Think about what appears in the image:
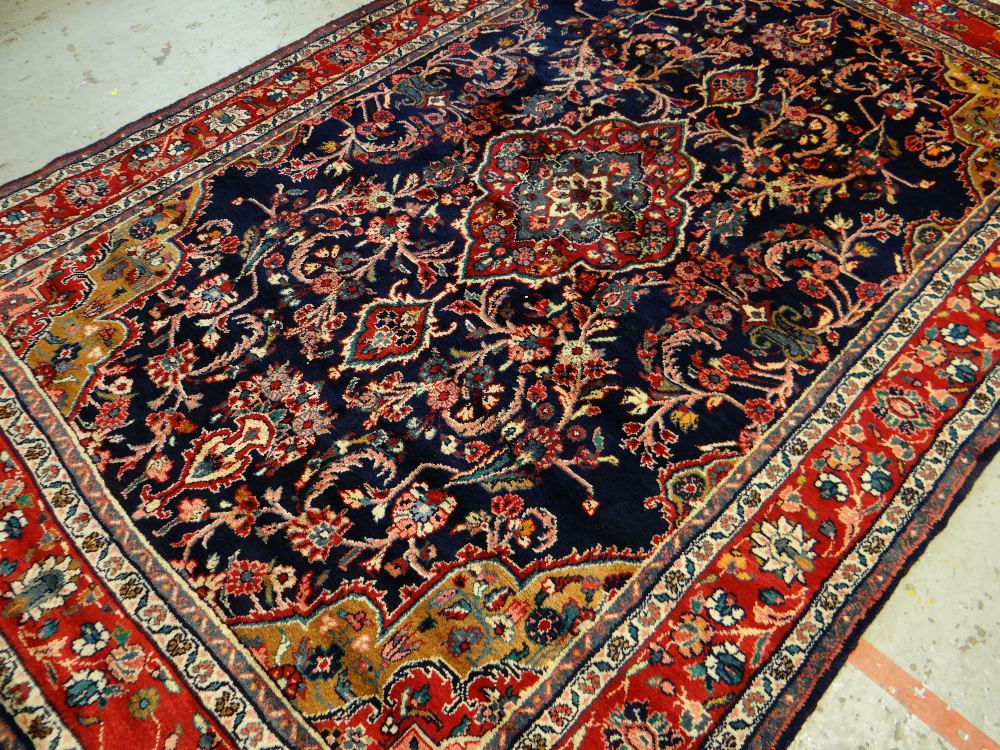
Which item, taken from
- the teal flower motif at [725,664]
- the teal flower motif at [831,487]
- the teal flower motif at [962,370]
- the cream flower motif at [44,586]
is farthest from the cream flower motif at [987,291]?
the cream flower motif at [44,586]

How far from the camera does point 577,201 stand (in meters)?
A: 1.99

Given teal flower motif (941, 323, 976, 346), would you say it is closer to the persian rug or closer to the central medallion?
the persian rug

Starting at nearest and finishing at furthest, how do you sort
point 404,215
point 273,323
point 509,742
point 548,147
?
point 509,742 → point 273,323 → point 404,215 → point 548,147

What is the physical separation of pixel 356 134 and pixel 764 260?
1347 millimetres

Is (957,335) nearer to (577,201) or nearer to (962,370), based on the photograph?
(962,370)

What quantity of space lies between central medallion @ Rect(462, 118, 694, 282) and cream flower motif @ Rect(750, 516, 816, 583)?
0.80 meters

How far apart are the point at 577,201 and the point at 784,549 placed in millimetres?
1138

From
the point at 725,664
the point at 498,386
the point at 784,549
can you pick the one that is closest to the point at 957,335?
the point at 784,549

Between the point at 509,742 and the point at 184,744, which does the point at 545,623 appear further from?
the point at 184,744

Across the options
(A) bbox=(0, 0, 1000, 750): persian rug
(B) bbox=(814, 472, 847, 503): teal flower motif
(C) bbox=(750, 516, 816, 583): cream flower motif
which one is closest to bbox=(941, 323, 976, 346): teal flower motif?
(A) bbox=(0, 0, 1000, 750): persian rug

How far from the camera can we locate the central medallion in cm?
186

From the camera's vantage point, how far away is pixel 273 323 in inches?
69.2

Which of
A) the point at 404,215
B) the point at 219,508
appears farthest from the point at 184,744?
the point at 404,215

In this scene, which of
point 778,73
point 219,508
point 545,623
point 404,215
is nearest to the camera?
point 545,623
